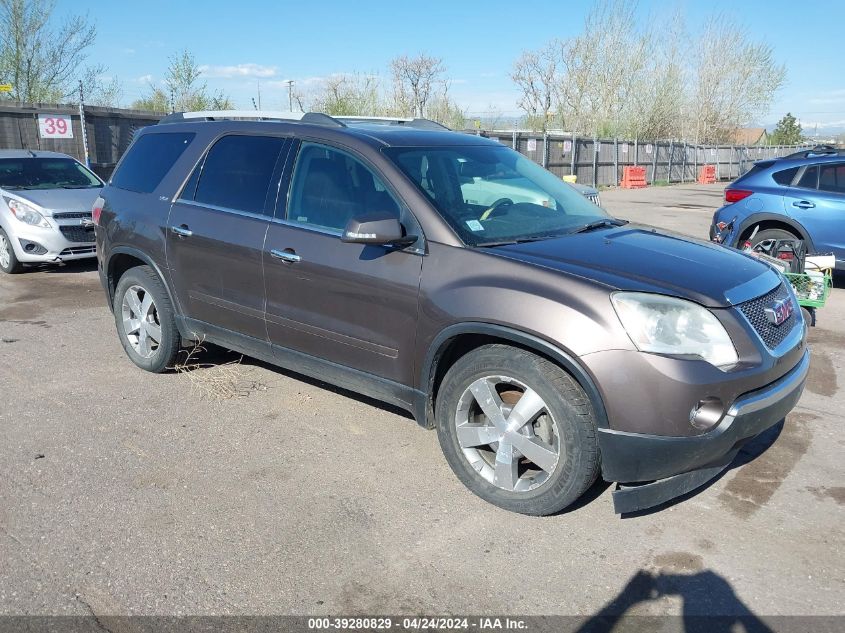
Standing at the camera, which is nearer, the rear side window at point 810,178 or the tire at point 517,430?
the tire at point 517,430

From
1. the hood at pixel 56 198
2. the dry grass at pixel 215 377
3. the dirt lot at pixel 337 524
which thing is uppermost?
the hood at pixel 56 198

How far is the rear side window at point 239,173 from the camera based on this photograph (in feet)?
14.9

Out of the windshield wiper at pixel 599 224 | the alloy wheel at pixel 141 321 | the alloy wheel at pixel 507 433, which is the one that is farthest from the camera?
the alloy wheel at pixel 141 321

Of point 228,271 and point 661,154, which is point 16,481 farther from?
point 661,154

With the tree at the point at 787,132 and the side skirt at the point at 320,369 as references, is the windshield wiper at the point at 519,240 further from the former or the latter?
the tree at the point at 787,132

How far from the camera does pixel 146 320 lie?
5473 mm

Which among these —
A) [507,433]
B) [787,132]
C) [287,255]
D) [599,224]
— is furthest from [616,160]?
[787,132]

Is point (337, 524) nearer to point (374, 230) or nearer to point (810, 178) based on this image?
point (374, 230)

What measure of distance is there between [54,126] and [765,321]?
1474 centimetres

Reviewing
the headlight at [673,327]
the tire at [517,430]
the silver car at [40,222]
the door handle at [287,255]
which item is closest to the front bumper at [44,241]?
the silver car at [40,222]

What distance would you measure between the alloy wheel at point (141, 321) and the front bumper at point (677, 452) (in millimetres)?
3624

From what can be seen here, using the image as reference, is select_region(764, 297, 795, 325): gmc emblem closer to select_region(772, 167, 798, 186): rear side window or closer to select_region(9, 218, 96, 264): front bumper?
select_region(772, 167, 798, 186): rear side window

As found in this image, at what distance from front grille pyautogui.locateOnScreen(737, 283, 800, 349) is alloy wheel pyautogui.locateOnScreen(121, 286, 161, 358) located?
4.03 meters

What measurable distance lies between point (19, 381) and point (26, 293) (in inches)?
142
